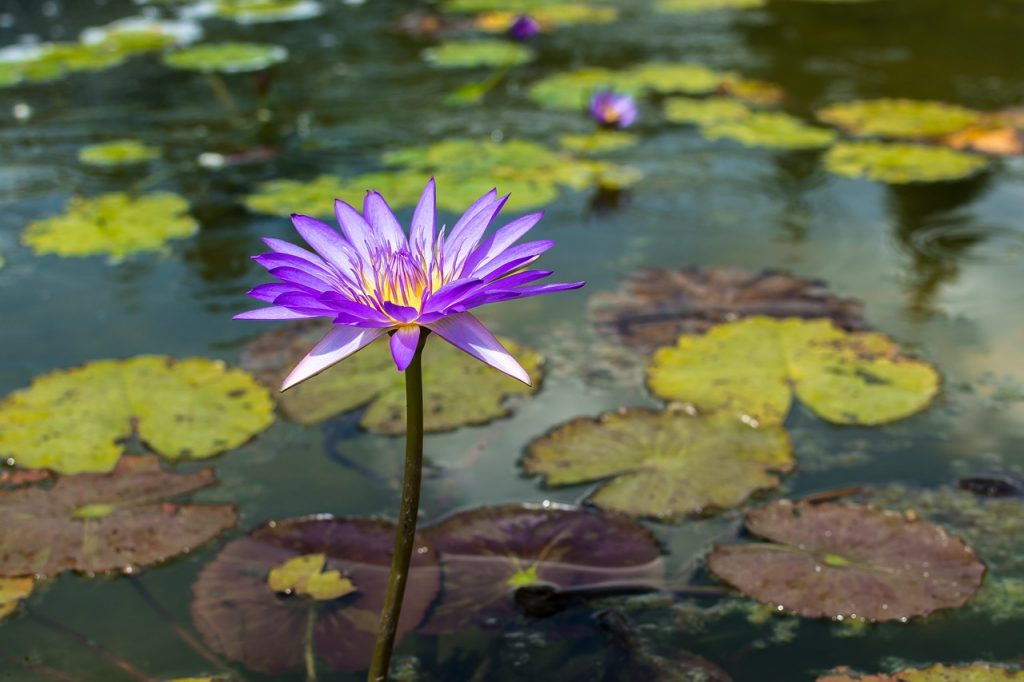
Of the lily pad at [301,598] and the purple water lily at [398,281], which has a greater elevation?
the purple water lily at [398,281]

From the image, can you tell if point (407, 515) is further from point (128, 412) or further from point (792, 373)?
point (792, 373)

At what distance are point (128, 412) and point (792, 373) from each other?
169 centimetres

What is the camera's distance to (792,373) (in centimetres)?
280

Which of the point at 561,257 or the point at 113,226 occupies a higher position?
the point at 113,226

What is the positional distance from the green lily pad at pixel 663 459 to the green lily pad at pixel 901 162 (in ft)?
6.44

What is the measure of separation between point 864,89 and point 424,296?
4215mm

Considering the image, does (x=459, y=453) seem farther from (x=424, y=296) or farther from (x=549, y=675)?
(x=424, y=296)

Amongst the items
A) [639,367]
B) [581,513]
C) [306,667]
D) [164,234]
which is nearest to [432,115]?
[164,234]

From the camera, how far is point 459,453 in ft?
8.48

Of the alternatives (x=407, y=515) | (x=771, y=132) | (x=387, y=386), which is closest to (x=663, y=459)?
(x=387, y=386)

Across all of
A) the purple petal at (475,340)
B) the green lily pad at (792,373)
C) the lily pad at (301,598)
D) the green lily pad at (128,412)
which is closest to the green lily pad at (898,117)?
the green lily pad at (792,373)

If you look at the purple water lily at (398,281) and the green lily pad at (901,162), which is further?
the green lily pad at (901,162)

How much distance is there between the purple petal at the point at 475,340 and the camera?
1.44 m

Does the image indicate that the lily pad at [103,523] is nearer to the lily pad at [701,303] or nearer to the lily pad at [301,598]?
the lily pad at [301,598]
